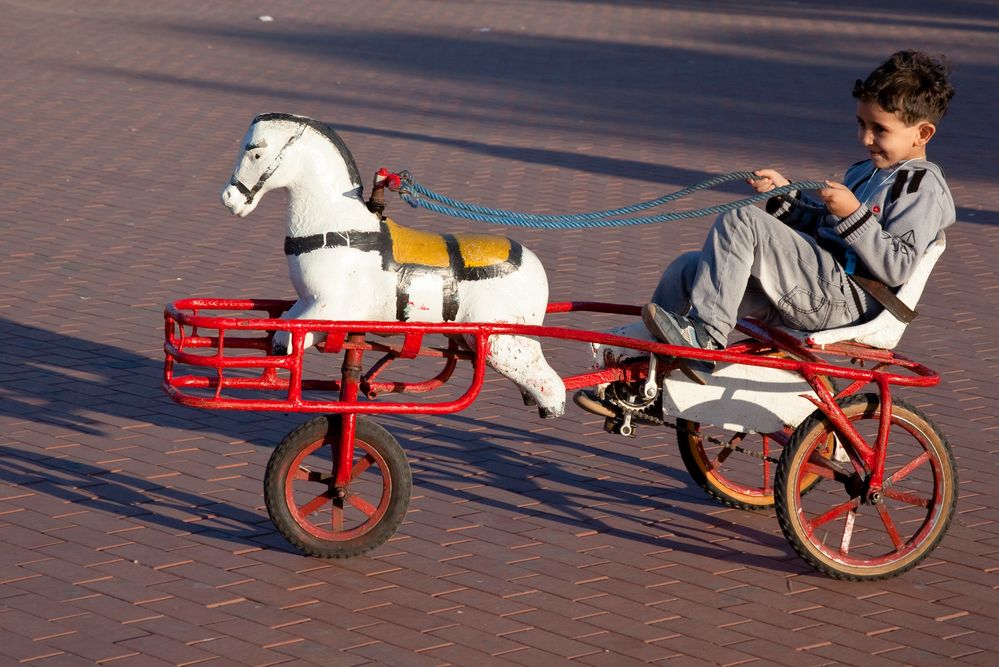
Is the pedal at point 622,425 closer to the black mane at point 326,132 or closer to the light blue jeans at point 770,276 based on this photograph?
the light blue jeans at point 770,276

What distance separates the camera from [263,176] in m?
4.41

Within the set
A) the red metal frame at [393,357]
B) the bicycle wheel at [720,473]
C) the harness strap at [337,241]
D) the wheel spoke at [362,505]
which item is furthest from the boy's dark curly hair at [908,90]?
the wheel spoke at [362,505]

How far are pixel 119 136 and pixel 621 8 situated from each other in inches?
511

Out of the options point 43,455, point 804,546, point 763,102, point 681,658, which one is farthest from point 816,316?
point 763,102

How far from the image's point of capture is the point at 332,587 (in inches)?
173

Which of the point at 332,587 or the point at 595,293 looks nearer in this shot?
the point at 332,587

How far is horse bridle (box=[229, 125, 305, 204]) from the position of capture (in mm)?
4395

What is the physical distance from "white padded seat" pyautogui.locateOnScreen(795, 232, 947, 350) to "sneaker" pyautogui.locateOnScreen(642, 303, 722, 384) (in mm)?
349

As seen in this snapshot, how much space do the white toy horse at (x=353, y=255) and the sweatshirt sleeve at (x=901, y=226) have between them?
A: 1.09 meters

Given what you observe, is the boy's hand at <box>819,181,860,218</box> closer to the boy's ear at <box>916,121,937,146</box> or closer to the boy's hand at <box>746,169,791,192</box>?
the boy's hand at <box>746,169,791,192</box>

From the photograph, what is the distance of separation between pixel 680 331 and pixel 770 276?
1.18 ft

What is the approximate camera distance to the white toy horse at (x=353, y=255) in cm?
440

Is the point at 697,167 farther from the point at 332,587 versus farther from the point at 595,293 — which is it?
the point at 332,587

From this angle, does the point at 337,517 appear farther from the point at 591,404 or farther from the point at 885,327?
the point at 885,327
